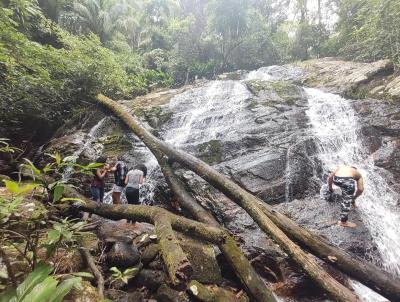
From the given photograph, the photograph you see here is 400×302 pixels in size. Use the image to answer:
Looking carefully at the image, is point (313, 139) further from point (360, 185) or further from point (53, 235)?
point (53, 235)

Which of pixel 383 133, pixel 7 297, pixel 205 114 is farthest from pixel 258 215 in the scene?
pixel 205 114

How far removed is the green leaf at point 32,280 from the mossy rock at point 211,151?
6.81 meters

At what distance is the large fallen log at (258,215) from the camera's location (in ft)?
12.0

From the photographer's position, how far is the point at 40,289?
1.75 metres

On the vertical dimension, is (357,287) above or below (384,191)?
below

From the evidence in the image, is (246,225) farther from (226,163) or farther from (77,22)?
(77,22)

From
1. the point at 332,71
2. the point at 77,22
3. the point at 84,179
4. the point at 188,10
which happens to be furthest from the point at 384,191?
the point at 188,10

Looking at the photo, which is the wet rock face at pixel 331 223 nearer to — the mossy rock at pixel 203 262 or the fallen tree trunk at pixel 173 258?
the mossy rock at pixel 203 262

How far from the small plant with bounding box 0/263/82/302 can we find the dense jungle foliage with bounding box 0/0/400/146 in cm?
693

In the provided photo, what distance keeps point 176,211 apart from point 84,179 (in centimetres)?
316

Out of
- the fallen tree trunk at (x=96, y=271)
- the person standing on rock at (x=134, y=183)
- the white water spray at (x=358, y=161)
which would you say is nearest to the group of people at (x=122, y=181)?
the person standing on rock at (x=134, y=183)

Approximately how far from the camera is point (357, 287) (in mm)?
4996

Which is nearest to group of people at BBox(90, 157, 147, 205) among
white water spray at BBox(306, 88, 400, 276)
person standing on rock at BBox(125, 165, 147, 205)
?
person standing on rock at BBox(125, 165, 147, 205)

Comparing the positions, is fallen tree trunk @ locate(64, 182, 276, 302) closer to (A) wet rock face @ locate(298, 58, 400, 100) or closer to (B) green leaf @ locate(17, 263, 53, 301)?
(B) green leaf @ locate(17, 263, 53, 301)
